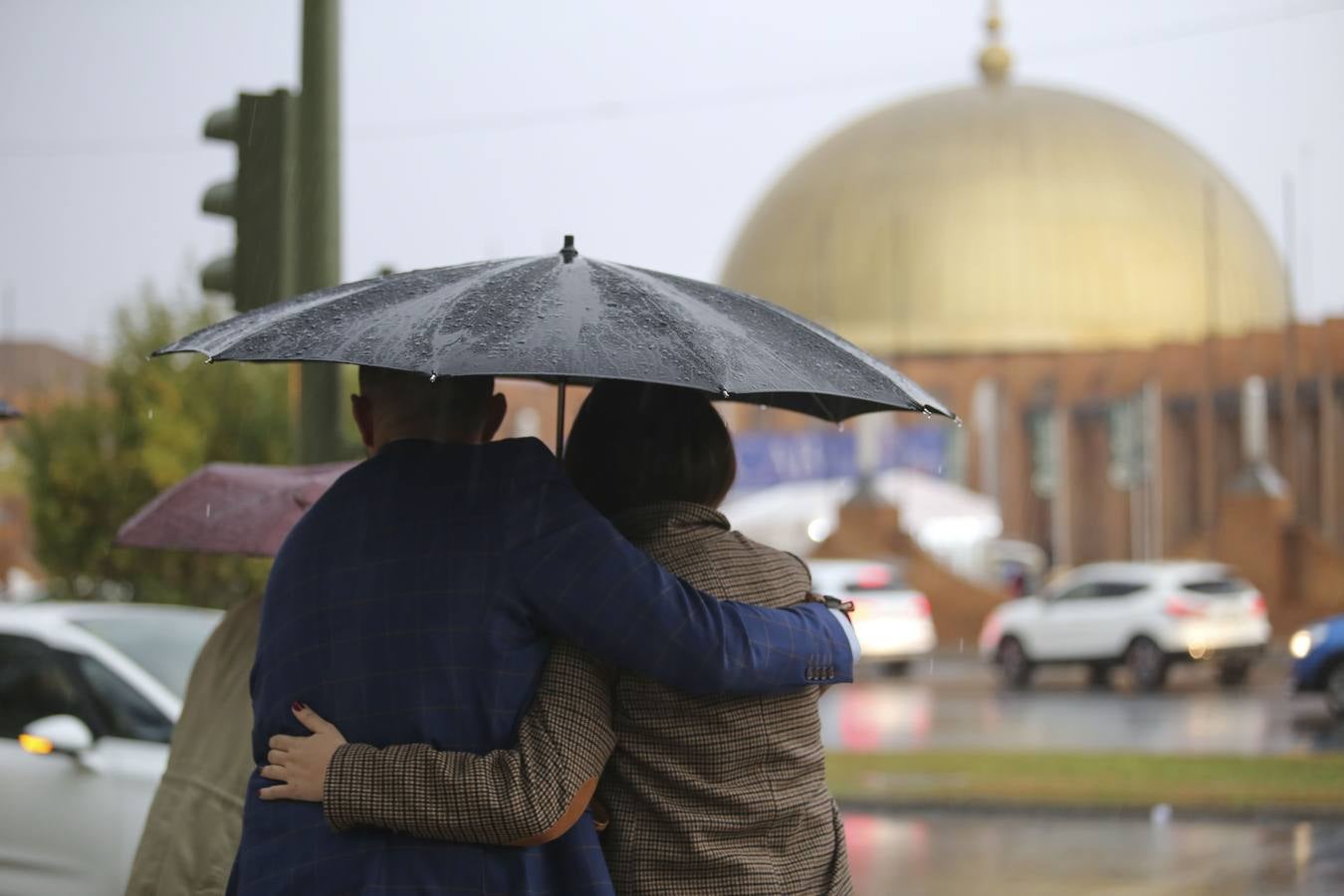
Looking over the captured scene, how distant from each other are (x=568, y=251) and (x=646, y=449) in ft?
1.54

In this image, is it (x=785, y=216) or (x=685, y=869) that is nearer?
(x=685, y=869)

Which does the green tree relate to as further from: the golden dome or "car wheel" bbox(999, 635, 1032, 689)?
the golden dome

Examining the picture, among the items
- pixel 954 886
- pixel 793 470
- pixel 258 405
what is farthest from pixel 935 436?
pixel 954 886

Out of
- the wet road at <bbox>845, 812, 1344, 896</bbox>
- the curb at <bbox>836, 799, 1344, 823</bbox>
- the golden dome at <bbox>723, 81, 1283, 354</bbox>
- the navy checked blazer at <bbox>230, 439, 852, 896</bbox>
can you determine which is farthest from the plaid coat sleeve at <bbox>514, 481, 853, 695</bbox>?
the golden dome at <bbox>723, 81, 1283, 354</bbox>

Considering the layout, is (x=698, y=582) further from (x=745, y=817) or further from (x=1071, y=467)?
(x=1071, y=467)

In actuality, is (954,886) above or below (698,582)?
below

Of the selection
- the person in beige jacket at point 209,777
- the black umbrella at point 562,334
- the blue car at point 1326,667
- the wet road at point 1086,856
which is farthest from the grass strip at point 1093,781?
the black umbrella at point 562,334

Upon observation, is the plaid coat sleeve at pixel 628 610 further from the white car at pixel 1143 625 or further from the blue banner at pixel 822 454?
the blue banner at pixel 822 454

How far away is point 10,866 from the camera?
22.2 feet

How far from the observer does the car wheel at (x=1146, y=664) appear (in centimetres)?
2308

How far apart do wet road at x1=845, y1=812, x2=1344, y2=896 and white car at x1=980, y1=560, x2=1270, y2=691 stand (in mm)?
12078

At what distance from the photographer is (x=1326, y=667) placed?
17.4 metres

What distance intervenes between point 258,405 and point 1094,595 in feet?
36.4

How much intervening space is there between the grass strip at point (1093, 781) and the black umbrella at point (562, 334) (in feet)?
28.4
